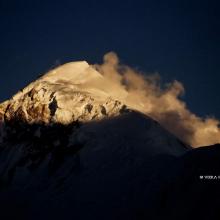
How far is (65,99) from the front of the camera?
14425 cm

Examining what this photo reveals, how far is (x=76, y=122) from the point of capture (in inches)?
5418

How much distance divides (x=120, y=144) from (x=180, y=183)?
1823 inches

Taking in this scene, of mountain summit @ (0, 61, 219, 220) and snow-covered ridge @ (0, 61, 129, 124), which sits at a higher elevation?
snow-covered ridge @ (0, 61, 129, 124)

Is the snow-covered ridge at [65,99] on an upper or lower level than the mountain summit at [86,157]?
upper

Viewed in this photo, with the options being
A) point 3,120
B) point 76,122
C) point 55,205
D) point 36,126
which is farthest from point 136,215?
point 3,120

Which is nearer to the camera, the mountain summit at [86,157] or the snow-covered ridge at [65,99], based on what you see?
the mountain summit at [86,157]

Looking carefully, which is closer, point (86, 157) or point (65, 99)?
point (86, 157)

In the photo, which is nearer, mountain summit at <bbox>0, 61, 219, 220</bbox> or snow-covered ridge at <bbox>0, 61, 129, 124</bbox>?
mountain summit at <bbox>0, 61, 219, 220</bbox>

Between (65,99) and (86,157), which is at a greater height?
(65,99)

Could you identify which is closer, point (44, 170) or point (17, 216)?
point (17, 216)

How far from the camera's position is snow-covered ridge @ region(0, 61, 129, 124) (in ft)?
457

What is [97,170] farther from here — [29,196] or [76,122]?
[76,122]

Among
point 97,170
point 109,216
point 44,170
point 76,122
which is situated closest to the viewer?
point 109,216

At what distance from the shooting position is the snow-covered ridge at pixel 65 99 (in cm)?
13925
